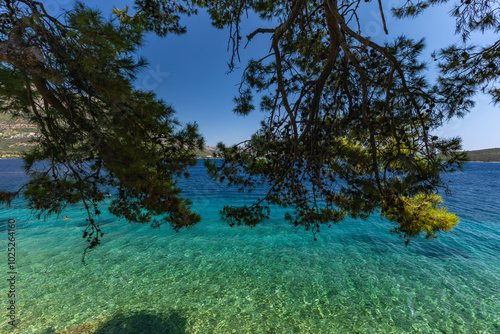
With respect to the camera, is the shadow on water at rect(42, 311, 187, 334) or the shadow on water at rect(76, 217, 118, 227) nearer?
the shadow on water at rect(42, 311, 187, 334)

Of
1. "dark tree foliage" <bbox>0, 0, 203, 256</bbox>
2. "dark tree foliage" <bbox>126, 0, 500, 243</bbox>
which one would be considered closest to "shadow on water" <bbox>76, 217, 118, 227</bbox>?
"dark tree foliage" <bbox>0, 0, 203, 256</bbox>

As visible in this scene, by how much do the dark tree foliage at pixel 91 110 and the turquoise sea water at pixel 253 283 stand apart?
2.91 meters

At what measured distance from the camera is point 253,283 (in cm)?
595

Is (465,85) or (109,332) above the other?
(465,85)

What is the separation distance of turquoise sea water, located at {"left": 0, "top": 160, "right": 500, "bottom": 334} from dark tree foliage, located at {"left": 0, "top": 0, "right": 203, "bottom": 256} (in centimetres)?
291

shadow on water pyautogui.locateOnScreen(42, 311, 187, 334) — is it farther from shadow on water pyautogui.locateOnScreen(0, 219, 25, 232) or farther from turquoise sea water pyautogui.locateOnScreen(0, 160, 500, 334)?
shadow on water pyautogui.locateOnScreen(0, 219, 25, 232)

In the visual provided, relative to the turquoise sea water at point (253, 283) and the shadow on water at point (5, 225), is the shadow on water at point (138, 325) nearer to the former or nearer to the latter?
the turquoise sea water at point (253, 283)

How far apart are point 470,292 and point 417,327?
2954 mm

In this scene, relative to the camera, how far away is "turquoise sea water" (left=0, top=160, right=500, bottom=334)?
4.42m

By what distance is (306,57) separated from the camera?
4.71 m

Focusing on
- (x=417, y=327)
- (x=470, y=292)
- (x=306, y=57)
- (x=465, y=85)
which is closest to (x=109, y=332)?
(x=417, y=327)

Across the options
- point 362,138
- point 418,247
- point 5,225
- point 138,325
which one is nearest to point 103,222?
point 5,225

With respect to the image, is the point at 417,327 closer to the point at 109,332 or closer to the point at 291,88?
the point at 291,88

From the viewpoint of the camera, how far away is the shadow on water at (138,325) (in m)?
4.11
